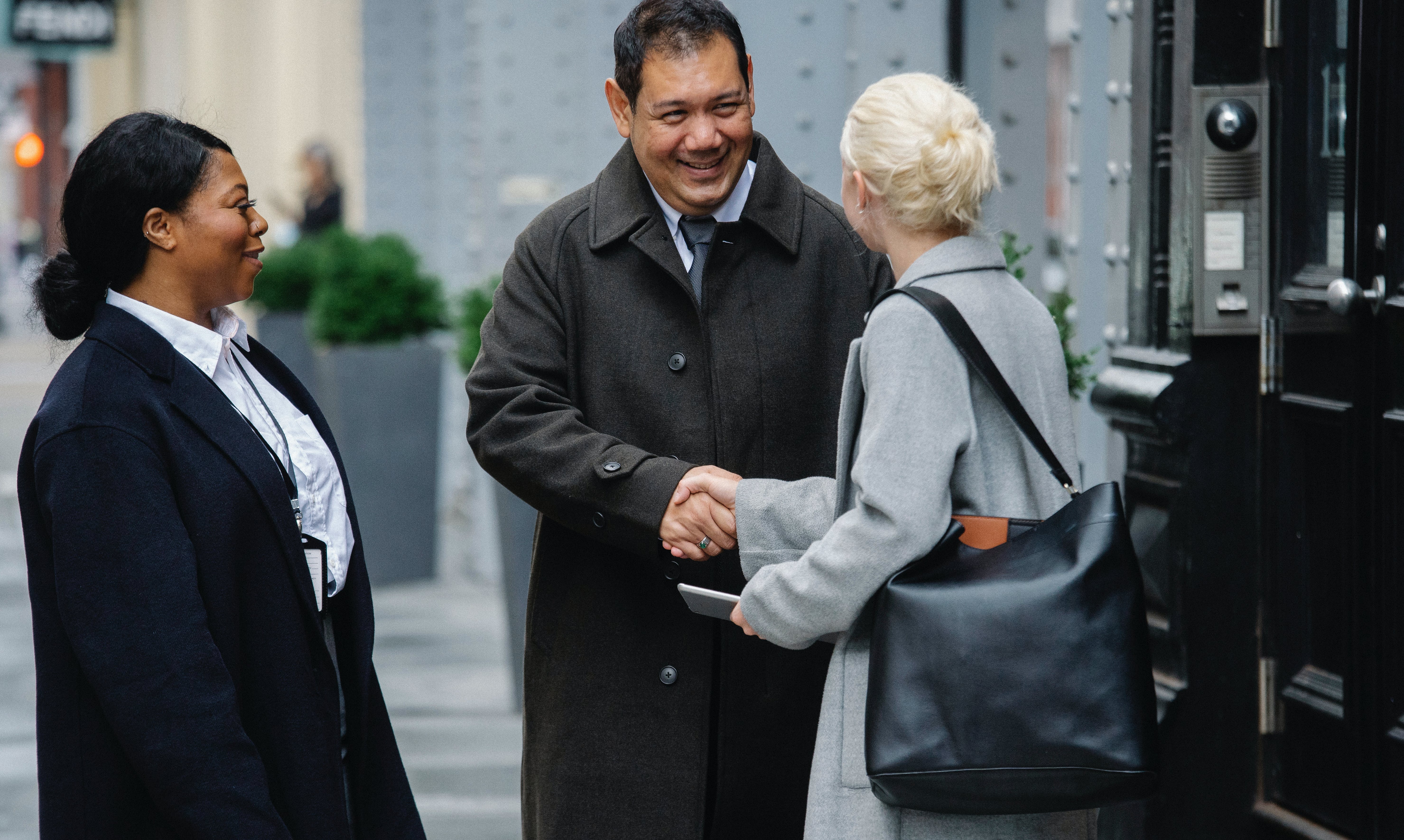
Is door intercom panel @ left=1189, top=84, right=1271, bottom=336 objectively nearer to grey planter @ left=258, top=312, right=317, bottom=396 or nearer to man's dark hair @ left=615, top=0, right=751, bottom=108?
man's dark hair @ left=615, top=0, right=751, bottom=108

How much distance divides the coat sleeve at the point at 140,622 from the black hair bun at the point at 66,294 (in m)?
0.25

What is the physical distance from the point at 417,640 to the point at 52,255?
500cm

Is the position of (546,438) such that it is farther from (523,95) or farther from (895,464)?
(523,95)

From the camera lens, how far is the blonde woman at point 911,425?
2.27 metres

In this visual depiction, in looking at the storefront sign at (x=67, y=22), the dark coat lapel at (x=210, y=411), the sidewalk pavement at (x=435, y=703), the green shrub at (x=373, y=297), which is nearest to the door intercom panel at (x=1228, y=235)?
the dark coat lapel at (x=210, y=411)

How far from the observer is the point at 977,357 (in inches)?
90.2

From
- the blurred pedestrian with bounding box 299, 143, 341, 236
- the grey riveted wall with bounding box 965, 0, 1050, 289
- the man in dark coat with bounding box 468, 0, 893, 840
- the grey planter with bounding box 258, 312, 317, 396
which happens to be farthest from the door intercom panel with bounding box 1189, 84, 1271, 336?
the blurred pedestrian with bounding box 299, 143, 341, 236

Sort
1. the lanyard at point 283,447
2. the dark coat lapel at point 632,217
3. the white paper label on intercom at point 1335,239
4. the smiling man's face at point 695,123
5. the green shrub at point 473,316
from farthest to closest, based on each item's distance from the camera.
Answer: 1. the green shrub at point 473,316
2. the white paper label on intercom at point 1335,239
3. the dark coat lapel at point 632,217
4. the smiling man's face at point 695,123
5. the lanyard at point 283,447

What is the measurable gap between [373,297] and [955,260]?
19.7 ft

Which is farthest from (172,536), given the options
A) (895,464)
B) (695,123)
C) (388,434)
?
(388,434)

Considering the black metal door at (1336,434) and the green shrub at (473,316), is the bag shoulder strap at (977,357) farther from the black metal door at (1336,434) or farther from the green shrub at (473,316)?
the green shrub at (473,316)

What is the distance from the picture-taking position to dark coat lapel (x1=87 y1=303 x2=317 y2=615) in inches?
93.0

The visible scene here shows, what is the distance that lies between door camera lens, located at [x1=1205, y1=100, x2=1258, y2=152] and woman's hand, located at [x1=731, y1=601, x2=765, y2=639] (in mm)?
1664

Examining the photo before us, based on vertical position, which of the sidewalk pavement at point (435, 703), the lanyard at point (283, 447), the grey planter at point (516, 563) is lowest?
the sidewalk pavement at point (435, 703)
